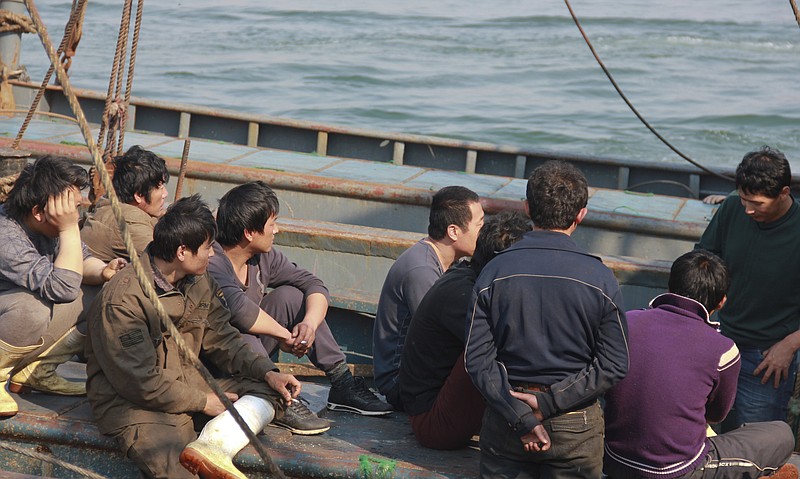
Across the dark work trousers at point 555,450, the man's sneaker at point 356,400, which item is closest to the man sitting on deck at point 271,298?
the man's sneaker at point 356,400

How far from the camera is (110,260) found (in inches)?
177

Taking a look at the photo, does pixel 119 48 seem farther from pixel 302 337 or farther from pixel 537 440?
pixel 537 440

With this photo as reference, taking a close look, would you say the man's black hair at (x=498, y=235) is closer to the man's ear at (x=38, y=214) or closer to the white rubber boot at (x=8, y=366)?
the man's ear at (x=38, y=214)

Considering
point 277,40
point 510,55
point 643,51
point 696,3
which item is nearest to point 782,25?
point 696,3

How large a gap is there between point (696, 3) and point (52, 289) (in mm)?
33606

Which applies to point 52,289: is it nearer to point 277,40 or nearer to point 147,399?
point 147,399

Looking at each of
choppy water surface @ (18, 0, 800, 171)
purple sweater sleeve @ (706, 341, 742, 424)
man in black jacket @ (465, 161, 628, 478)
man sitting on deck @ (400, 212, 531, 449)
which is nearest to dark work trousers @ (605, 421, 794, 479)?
purple sweater sleeve @ (706, 341, 742, 424)

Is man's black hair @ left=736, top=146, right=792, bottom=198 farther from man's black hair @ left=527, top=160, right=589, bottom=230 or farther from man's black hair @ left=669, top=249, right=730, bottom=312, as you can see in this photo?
man's black hair @ left=527, top=160, right=589, bottom=230

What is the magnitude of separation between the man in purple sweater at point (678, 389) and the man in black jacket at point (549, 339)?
17cm

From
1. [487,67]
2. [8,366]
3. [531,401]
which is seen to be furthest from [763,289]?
[487,67]

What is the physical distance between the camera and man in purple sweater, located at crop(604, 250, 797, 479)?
3230 mm

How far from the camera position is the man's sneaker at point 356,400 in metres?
4.24

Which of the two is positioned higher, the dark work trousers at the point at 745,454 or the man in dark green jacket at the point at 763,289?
the man in dark green jacket at the point at 763,289

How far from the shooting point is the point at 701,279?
11.0 ft
